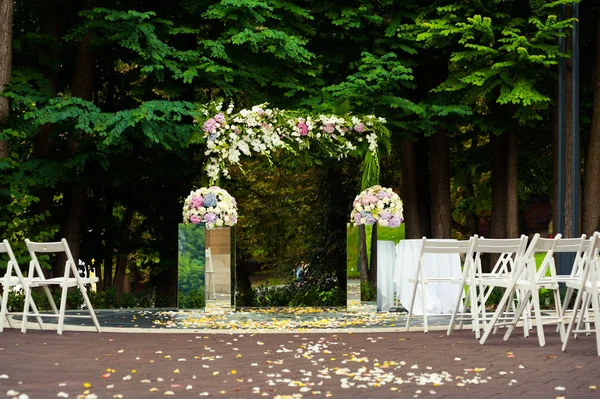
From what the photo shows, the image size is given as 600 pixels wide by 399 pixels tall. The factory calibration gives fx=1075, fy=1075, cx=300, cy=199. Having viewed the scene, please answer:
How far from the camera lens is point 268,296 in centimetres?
1716

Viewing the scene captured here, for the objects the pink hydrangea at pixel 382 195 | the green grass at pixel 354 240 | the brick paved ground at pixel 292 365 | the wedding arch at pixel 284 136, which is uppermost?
the wedding arch at pixel 284 136

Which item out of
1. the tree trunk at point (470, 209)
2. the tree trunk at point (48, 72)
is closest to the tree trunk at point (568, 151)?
the tree trunk at point (470, 209)

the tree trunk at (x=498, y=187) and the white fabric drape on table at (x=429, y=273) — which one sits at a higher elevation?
the tree trunk at (x=498, y=187)

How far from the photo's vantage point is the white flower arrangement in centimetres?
1547

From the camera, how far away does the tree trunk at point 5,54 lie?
17.2m

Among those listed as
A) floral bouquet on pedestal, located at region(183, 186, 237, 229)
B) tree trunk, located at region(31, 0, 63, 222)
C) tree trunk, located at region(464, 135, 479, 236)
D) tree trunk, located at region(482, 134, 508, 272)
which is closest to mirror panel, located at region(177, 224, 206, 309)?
floral bouquet on pedestal, located at region(183, 186, 237, 229)

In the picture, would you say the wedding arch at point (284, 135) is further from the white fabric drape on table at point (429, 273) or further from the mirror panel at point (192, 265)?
the white fabric drape on table at point (429, 273)

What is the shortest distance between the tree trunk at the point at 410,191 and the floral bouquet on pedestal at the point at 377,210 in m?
4.48

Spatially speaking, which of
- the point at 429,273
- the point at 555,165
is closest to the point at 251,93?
the point at 555,165

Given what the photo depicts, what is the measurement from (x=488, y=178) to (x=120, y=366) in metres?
17.2

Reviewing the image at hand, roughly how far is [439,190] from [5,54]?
7.80m

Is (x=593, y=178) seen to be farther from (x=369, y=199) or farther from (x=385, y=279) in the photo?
(x=385, y=279)

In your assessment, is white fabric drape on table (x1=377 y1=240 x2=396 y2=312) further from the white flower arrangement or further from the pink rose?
the pink rose

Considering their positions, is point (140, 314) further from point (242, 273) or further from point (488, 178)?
point (488, 178)
